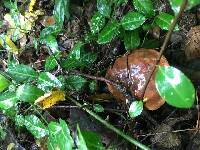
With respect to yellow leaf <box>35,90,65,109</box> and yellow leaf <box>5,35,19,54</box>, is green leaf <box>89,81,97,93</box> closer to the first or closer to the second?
yellow leaf <box>35,90,65,109</box>

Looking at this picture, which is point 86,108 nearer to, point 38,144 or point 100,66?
point 100,66

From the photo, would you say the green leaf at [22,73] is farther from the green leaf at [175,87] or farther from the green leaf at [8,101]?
the green leaf at [175,87]

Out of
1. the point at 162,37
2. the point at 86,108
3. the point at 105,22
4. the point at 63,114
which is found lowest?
the point at 63,114

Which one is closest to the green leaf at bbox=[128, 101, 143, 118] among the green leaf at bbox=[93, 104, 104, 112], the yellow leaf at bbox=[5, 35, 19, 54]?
the green leaf at bbox=[93, 104, 104, 112]

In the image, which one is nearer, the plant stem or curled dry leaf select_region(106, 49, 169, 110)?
the plant stem

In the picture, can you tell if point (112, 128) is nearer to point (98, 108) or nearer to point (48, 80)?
point (98, 108)

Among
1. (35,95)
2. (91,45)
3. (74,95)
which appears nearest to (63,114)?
(74,95)
